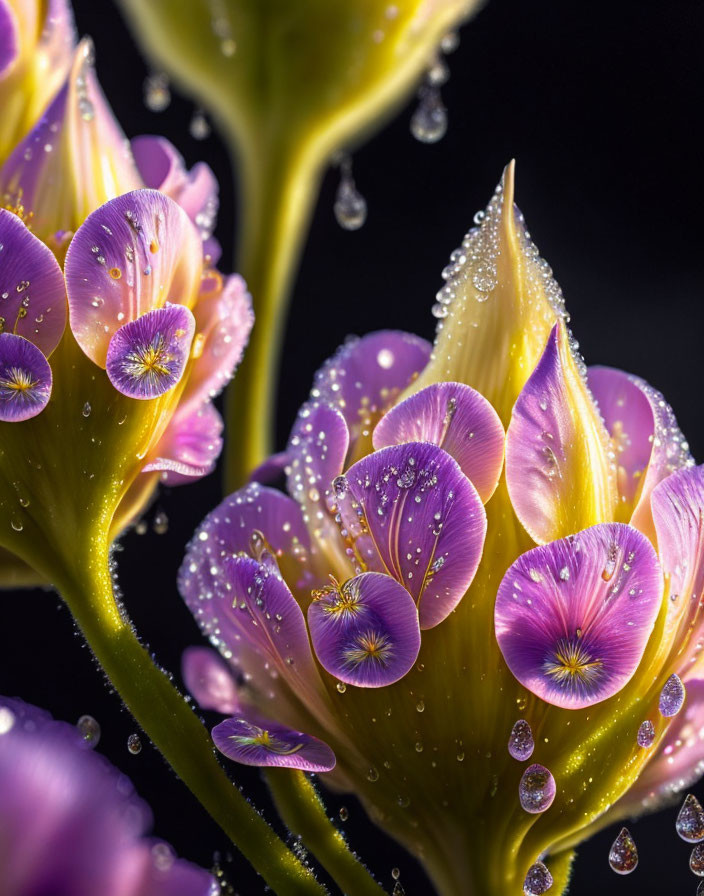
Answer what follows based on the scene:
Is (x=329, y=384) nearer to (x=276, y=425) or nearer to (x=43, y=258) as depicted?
(x=43, y=258)

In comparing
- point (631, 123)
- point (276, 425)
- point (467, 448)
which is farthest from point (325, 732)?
point (631, 123)

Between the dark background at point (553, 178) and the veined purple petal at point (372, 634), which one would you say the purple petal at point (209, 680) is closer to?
the veined purple petal at point (372, 634)

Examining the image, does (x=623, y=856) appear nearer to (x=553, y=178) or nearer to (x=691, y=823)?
(x=691, y=823)

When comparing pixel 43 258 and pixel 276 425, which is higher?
pixel 43 258

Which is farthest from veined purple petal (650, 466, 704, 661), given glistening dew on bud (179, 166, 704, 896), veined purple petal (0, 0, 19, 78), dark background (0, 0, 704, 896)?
dark background (0, 0, 704, 896)

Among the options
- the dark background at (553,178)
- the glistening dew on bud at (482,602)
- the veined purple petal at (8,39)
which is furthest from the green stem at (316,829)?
the dark background at (553,178)

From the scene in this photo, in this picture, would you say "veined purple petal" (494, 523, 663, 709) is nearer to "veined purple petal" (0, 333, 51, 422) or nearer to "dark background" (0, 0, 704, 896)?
"veined purple petal" (0, 333, 51, 422)
